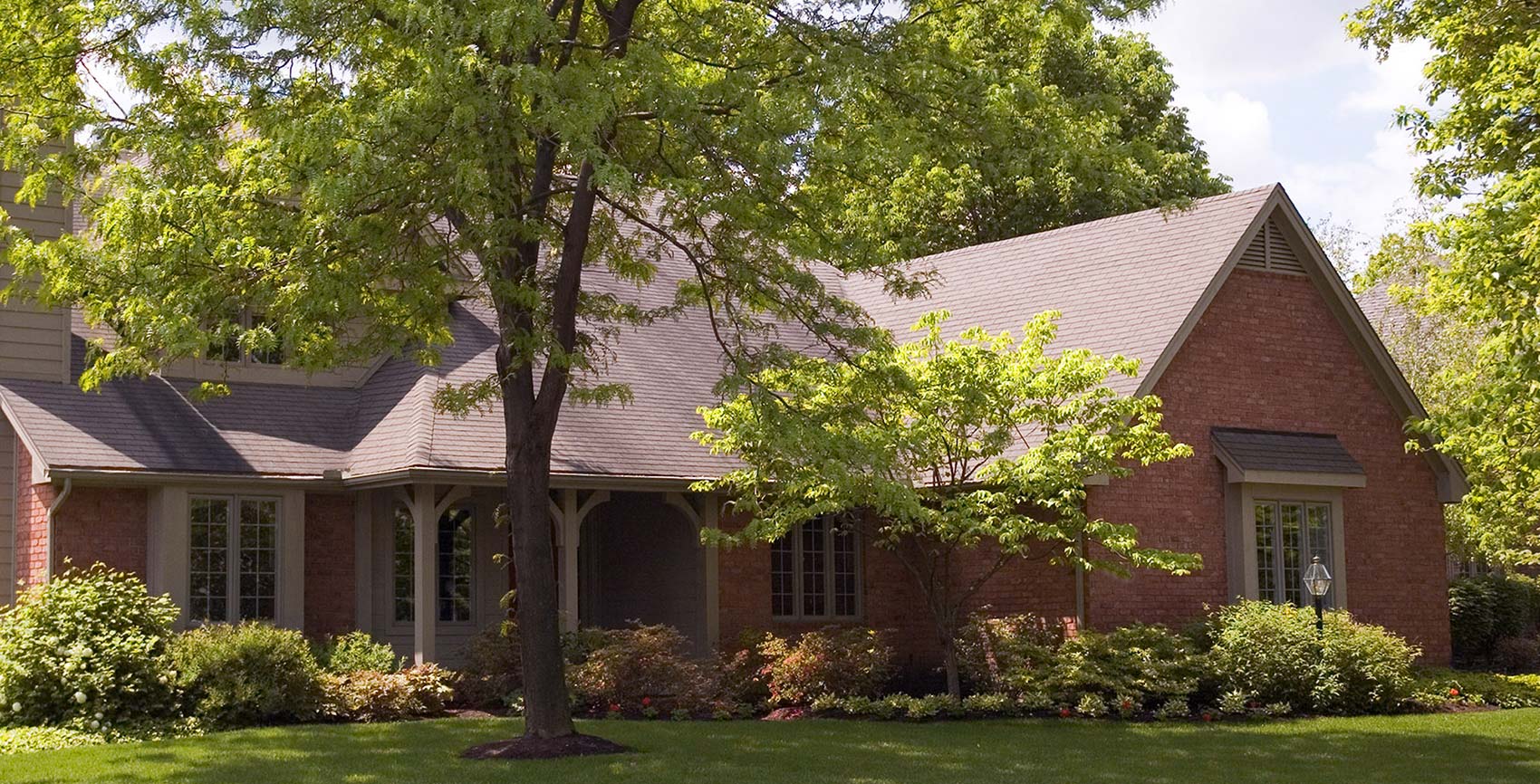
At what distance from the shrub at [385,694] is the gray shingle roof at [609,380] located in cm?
233

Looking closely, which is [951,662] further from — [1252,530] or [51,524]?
[51,524]

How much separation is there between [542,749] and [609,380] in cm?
821

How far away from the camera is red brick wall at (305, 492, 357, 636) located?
20.4 metres

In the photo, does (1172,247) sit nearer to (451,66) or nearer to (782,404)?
(782,404)

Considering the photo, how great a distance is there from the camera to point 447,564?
21047 millimetres

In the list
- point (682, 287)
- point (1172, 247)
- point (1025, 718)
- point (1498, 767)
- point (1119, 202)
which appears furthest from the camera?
point (1119, 202)

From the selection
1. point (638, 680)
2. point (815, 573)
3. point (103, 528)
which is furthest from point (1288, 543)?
point (103, 528)

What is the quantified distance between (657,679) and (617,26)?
723 centimetres

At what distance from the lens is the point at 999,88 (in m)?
14.8

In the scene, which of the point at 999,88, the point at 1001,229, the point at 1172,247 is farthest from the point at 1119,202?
the point at 999,88

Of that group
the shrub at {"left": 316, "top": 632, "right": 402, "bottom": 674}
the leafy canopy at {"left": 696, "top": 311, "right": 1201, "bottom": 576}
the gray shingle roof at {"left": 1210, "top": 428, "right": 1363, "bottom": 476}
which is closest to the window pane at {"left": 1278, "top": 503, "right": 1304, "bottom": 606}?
the gray shingle roof at {"left": 1210, "top": 428, "right": 1363, "bottom": 476}

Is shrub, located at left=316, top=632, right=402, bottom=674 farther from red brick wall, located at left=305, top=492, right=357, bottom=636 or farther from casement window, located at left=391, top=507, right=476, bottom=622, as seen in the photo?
casement window, located at left=391, top=507, right=476, bottom=622

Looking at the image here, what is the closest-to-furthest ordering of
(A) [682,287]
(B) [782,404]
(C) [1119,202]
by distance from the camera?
(B) [782,404]
(A) [682,287]
(C) [1119,202]

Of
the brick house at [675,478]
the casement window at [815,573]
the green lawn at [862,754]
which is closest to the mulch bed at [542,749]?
the green lawn at [862,754]
